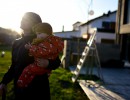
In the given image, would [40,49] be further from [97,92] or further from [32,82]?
[97,92]

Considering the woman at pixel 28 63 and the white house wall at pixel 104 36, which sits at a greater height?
the white house wall at pixel 104 36

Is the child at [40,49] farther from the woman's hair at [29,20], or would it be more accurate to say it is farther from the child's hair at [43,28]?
the woman's hair at [29,20]

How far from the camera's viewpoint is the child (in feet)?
11.1

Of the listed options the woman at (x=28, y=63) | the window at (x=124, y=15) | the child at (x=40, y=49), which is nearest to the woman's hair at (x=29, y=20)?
the woman at (x=28, y=63)

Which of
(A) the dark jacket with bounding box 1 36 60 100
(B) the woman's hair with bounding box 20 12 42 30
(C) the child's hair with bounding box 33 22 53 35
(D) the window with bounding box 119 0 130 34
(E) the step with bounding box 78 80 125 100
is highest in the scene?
(D) the window with bounding box 119 0 130 34

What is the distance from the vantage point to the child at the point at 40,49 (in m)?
3.38

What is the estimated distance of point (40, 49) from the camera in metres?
3.37

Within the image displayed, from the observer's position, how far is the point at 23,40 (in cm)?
375

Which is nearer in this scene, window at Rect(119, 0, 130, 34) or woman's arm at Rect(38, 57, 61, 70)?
woman's arm at Rect(38, 57, 61, 70)

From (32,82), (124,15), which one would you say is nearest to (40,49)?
(32,82)

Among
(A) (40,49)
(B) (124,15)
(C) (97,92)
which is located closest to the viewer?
(A) (40,49)

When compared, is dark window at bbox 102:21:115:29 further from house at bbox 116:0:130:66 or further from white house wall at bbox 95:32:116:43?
house at bbox 116:0:130:66

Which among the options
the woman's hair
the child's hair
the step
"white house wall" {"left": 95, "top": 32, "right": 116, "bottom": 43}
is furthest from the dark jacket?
"white house wall" {"left": 95, "top": 32, "right": 116, "bottom": 43}

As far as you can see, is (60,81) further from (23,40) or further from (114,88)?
(23,40)
